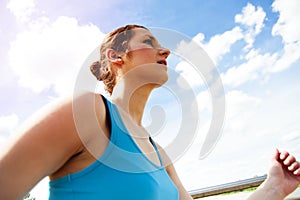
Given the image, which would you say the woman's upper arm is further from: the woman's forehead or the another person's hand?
the another person's hand

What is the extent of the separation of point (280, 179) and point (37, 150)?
1313 millimetres

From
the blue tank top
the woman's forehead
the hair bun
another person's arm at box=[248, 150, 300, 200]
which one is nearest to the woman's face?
the woman's forehead

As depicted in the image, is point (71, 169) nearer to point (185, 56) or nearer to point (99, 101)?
point (99, 101)

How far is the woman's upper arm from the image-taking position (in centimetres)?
71

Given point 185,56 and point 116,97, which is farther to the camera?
point 185,56

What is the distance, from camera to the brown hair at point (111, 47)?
4.56 ft

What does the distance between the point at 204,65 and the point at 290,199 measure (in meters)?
0.85

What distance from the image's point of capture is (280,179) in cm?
153

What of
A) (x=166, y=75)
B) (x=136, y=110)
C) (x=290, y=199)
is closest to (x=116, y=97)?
(x=136, y=110)

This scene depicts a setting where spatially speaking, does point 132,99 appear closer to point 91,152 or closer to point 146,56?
point 146,56

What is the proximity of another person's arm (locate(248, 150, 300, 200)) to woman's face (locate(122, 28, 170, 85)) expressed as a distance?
0.77 metres

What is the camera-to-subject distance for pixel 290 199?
1456 mm

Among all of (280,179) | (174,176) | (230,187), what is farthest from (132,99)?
(230,187)

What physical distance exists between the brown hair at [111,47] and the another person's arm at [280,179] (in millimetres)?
936
